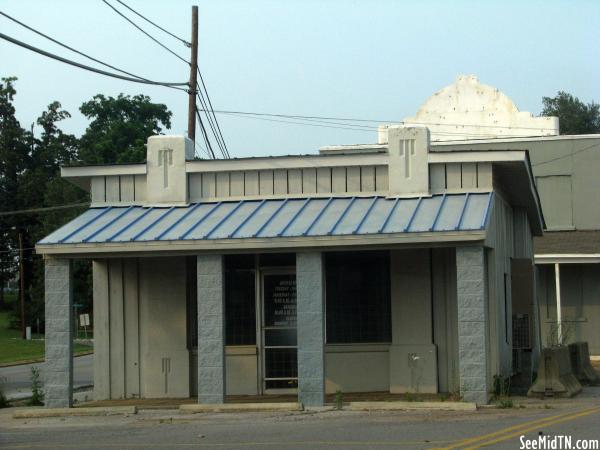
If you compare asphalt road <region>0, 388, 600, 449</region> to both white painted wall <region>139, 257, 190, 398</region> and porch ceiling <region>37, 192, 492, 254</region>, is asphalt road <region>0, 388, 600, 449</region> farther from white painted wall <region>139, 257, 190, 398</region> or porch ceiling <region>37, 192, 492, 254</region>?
porch ceiling <region>37, 192, 492, 254</region>

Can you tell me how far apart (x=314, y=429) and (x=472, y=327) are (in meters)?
3.41

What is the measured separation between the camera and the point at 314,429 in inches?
547

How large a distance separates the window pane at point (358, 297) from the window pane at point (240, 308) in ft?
4.65

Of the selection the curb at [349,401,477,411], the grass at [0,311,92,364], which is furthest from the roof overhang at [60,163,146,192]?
the grass at [0,311,92,364]

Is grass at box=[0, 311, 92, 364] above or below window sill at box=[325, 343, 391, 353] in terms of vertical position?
below

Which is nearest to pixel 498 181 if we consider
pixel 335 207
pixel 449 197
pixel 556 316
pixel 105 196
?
pixel 449 197

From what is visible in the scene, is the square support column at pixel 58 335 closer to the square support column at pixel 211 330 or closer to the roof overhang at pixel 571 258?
the square support column at pixel 211 330

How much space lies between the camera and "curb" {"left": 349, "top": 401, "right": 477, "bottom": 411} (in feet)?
50.8

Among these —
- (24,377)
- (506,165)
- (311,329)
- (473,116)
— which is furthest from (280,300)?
(473,116)

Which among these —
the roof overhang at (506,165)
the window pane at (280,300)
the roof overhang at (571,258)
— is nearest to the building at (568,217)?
the roof overhang at (571,258)

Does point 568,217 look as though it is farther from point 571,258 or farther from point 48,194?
point 48,194

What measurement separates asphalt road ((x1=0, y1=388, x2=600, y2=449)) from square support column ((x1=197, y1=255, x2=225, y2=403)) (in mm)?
764

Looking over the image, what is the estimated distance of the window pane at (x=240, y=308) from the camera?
62.3 feet

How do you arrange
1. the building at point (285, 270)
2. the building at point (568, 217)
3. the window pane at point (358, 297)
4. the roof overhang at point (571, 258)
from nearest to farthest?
the building at point (285, 270) < the window pane at point (358, 297) < the roof overhang at point (571, 258) < the building at point (568, 217)
